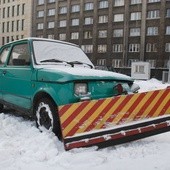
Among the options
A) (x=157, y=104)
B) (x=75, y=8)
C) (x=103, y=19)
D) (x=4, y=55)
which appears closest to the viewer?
(x=157, y=104)

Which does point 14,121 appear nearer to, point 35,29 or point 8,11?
point 35,29

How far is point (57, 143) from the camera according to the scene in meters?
5.46

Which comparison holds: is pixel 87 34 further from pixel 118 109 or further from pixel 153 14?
pixel 118 109

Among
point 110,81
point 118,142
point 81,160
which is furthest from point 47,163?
point 110,81

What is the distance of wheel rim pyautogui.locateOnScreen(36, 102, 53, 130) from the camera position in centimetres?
577

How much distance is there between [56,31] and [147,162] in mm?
61790

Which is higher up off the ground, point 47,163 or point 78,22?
point 78,22

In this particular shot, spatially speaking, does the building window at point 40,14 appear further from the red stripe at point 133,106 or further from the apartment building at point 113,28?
the red stripe at point 133,106

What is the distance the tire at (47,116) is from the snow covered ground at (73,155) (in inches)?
5.1

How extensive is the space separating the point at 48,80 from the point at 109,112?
1.17 meters

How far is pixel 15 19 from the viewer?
7694 centimetres

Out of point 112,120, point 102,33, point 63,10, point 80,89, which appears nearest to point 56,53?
point 80,89

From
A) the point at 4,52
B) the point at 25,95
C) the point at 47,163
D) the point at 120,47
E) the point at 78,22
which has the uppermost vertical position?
the point at 78,22

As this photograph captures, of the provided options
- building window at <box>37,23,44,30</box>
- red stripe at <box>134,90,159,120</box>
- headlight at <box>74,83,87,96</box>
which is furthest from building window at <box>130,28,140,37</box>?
headlight at <box>74,83,87,96</box>
